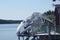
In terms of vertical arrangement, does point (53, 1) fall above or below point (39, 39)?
above

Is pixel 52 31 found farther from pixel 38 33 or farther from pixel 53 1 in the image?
pixel 53 1

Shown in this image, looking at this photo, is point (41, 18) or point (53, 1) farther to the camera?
point (53, 1)

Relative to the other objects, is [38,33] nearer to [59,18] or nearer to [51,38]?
[51,38]

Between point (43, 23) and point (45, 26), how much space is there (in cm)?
175

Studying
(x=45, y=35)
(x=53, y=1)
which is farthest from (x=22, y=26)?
(x=53, y=1)

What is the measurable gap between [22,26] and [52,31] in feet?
12.3

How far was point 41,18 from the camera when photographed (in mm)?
37969

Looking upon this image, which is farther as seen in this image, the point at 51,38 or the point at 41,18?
the point at 41,18

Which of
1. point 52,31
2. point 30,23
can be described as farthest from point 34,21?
point 52,31

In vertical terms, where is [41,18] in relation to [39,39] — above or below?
above

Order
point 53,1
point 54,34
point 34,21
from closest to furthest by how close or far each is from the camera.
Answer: point 54,34, point 34,21, point 53,1

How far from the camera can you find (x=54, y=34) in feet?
114

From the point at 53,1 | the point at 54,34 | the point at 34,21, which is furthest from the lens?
the point at 53,1

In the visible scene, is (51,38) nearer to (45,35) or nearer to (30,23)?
(45,35)
